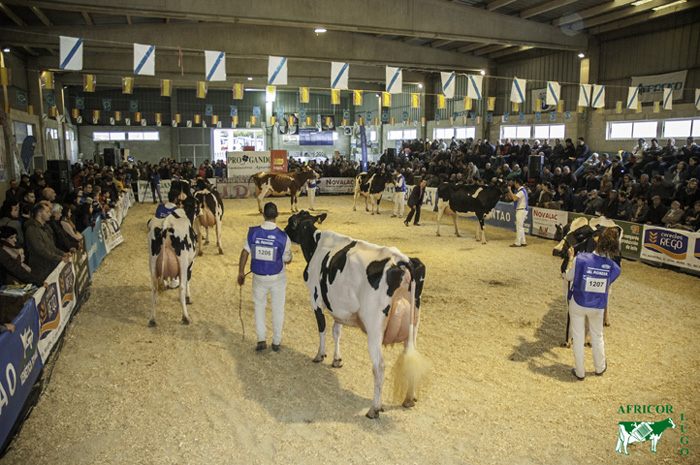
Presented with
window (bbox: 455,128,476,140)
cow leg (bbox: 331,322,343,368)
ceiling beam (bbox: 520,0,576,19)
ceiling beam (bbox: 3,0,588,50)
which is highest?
ceiling beam (bbox: 520,0,576,19)

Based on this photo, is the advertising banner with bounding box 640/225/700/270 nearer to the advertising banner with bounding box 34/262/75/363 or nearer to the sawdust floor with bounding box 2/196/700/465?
the sawdust floor with bounding box 2/196/700/465

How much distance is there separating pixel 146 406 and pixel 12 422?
1.10 meters

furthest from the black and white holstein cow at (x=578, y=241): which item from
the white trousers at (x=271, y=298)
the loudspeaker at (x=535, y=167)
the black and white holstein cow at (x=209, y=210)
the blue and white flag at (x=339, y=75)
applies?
the loudspeaker at (x=535, y=167)

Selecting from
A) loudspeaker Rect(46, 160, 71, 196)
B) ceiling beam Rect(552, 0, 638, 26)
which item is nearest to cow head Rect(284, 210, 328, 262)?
loudspeaker Rect(46, 160, 71, 196)

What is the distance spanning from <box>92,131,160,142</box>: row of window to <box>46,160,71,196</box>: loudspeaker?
25.5m

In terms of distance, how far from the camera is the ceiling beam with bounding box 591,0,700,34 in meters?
17.5

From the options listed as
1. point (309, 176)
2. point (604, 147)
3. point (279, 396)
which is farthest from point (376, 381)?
point (604, 147)

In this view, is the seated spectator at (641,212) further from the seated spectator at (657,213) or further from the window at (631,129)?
the window at (631,129)

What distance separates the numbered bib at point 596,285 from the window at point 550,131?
21910mm

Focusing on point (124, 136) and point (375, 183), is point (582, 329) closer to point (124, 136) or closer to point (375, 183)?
point (375, 183)

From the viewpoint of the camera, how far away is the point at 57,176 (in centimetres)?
1570

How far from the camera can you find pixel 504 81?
2925cm

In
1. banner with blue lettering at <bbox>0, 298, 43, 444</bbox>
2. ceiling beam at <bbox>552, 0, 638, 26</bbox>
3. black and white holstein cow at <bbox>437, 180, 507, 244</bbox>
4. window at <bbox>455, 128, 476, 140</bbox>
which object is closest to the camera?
banner with blue lettering at <bbox>0, 298, 43, 444</bbox>

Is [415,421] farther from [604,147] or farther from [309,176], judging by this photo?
[604,147]
